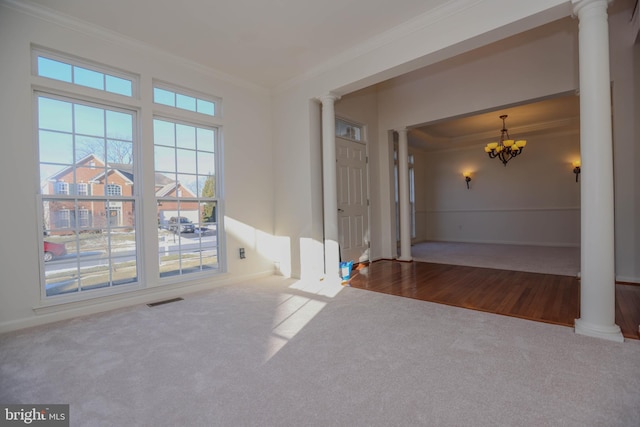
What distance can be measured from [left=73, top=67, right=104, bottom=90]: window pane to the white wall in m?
0.14

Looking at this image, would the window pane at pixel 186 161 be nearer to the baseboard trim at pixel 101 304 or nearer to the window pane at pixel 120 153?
the window pane at pixel 120 153

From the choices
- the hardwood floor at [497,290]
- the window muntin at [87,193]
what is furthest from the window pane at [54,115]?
the hardwood floor at [497,290]

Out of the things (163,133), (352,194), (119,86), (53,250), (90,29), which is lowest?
(53,250)

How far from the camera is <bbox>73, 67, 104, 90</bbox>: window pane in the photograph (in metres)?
3.06

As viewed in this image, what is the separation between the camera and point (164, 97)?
12.1ft

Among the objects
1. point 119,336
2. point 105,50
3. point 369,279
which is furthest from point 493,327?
point 105,50

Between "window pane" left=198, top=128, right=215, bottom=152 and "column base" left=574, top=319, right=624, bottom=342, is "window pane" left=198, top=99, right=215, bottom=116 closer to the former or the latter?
"window pane" left=198, top=128, right=215, bottom=152

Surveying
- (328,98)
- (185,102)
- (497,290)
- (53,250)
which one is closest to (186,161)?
(185,102)

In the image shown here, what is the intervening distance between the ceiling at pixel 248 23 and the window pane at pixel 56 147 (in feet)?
3.75

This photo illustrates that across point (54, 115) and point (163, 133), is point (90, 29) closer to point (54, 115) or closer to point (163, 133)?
point (54, 115)

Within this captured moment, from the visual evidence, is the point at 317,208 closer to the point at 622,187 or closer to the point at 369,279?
the point at 369,279

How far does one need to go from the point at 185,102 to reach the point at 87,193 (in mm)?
1582

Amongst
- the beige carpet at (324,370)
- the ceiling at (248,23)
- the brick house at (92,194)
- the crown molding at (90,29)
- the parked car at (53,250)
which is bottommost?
the beige carpet at (324,370)

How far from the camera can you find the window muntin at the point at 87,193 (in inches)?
116
